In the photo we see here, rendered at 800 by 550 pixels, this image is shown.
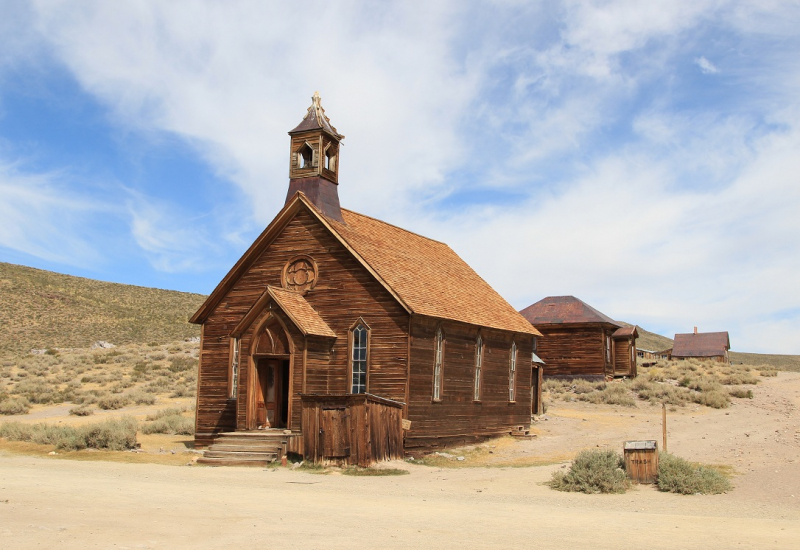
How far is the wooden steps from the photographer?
18.5 m

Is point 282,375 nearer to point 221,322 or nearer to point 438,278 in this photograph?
point 221,322

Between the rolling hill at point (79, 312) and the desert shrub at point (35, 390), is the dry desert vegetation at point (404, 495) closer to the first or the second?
the desert shrub at point (35, 390)

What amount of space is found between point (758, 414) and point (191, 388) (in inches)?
979

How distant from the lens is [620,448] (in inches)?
823

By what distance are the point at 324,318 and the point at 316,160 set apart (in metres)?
4.79

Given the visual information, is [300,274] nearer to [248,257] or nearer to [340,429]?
[248,257]

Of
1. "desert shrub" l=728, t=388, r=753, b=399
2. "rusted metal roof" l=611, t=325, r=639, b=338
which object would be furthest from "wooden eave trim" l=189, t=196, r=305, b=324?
"rusted metal roof" l=611, t=325, r=639, b=338

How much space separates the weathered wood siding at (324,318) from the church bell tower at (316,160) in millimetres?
1087

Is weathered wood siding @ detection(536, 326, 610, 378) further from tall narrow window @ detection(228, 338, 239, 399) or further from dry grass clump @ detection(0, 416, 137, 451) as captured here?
dry grass clump @ detection(0, 416, 137, 451)

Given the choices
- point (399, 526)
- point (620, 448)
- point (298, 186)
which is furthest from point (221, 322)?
point (399, 526)

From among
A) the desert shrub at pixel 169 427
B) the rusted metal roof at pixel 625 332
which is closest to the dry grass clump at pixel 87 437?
the desert shrub at pixel 169 427

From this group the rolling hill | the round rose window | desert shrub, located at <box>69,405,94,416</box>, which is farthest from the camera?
the rolling hill

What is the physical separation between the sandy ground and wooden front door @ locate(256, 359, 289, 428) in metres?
3.11

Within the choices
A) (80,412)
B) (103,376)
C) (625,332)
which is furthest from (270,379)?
(625,332)
